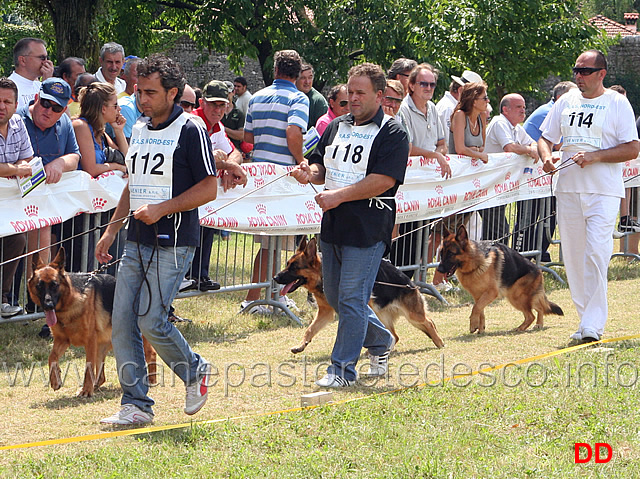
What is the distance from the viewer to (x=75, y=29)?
16.0 meters

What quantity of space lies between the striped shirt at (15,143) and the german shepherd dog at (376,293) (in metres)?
2.24

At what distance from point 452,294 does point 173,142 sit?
19.3 feet

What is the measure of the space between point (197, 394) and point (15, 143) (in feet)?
9.87

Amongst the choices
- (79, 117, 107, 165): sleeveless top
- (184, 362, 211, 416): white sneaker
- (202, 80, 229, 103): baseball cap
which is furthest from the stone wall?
(184, 362, 211, 416): white sneaker

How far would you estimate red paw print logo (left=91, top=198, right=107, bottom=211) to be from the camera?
7.65m

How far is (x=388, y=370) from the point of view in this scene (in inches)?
254

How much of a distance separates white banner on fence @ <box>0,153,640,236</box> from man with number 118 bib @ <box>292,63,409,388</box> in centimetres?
177

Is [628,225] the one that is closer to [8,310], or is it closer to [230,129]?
[230,129]

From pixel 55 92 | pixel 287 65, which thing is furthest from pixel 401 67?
pixel 55 92

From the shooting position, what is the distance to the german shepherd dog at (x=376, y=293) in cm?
711

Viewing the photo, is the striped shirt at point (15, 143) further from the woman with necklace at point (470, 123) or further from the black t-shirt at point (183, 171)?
the woman with necklace at point (470, 123)

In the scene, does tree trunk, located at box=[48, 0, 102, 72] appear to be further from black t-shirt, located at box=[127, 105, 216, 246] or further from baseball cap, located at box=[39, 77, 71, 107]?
black t-shirt, located at box=[127, 105, 216, 246]

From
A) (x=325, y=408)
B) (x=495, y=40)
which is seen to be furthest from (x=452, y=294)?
(x=495, y=40)

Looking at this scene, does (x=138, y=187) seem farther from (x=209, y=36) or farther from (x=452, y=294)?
(x=209, y=36)
